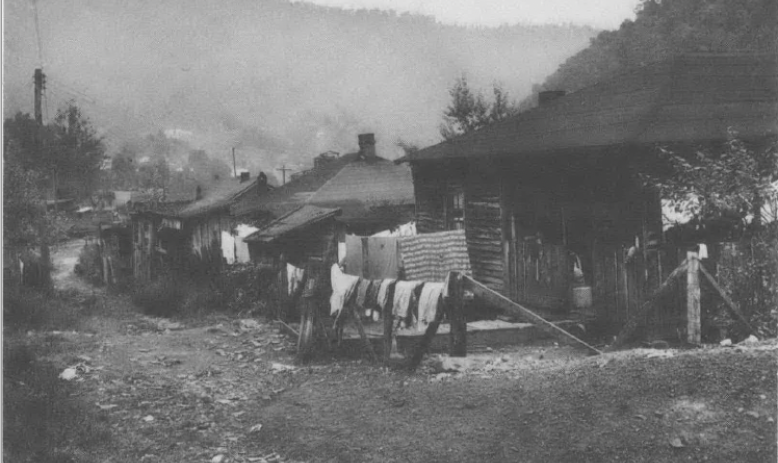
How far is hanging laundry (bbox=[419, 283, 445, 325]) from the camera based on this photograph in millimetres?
8969

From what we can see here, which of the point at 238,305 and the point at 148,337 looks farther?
the point at 238,305

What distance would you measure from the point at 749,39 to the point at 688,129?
20.4m

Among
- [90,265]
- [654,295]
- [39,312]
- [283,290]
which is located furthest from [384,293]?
[90,265]

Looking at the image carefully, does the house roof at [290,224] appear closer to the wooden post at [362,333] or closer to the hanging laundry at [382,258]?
the hanging laundry at [382,258]

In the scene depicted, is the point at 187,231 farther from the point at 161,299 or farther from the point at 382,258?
the point at 382,258

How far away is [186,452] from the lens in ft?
22.6

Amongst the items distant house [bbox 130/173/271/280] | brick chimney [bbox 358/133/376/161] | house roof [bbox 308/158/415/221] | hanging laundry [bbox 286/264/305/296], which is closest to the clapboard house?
hanging laundry [bbox 286/264/305/296]

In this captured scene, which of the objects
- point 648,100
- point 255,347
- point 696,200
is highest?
point 648,100

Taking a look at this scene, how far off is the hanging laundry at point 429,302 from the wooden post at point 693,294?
10.7 ft

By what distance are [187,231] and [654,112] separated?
2013 cm

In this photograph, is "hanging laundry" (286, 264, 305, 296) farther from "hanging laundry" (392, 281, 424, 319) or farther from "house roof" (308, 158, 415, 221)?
"house roof" (308, 158, 415, 221)

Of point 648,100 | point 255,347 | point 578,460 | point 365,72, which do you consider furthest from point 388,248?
point 365,72

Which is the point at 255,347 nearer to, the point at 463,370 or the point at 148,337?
the point at 148,337

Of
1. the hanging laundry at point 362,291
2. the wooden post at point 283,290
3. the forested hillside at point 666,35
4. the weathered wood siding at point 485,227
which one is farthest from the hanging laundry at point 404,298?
the forested hillside at point 666,35
